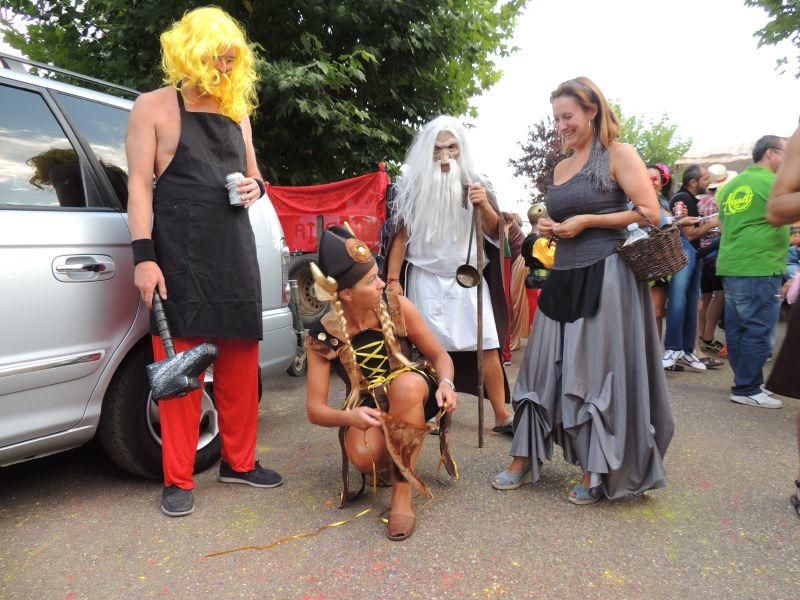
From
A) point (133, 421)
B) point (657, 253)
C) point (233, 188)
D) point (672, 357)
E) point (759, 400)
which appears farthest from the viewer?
point (672, 357)

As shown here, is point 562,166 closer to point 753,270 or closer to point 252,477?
point 252,477

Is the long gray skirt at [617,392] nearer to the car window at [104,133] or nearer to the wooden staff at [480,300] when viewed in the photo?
the wooden staff at [480,300]

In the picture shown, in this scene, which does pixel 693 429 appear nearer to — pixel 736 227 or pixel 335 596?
pixel 736 227

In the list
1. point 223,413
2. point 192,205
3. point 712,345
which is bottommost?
point 712,345

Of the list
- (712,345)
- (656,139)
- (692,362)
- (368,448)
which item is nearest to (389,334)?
(368,448)

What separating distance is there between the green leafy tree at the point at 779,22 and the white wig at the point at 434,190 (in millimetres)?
10356

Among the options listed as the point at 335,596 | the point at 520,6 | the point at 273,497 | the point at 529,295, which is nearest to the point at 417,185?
the point at 273,497

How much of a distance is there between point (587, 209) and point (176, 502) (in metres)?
2.25

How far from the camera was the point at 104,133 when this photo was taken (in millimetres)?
2859

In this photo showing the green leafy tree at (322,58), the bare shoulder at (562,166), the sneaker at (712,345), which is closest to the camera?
the bare shoulder at (562,166)

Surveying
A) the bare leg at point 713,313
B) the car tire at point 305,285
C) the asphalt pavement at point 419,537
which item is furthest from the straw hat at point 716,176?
the car tire at point 305,285

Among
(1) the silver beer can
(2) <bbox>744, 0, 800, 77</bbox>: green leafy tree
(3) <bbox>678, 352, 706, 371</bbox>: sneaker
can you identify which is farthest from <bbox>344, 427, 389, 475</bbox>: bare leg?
(2) <bbox>744, 0, 800, 77</bbox>: green leafy tree

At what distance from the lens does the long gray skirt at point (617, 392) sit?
2.54 metres

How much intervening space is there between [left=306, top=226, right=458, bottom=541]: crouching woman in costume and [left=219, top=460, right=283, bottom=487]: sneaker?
1.51 ft
